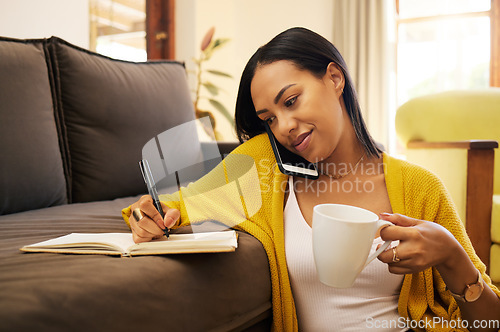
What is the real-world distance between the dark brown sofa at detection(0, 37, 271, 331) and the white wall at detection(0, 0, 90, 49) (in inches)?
22.3

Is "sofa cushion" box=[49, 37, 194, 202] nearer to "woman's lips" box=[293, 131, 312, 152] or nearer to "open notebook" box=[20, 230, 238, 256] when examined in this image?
"open notebook" box=[20, 230, 238, 256]

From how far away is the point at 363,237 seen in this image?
1.79 feet

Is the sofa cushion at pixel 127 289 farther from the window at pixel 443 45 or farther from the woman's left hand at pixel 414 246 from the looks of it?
Result: the window at pixel 443 45

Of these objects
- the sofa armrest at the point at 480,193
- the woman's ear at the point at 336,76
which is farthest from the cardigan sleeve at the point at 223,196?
the sofa armrest at the point at 480,193

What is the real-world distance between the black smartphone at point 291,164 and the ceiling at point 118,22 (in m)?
2.03

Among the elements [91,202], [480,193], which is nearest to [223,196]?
[91,202]

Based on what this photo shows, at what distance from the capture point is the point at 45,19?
1.89 metres

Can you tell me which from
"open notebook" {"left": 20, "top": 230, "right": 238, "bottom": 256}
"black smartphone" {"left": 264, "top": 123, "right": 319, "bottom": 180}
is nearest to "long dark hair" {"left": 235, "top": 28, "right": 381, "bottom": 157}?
"black smartphone" {"left": 264, "top": 123, "right": 319, "bottom": 180}

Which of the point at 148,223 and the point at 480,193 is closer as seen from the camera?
the point at 148,223

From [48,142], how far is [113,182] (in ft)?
0.85

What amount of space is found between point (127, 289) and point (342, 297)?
0.43m

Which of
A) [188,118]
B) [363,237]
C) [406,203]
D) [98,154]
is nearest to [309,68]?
[406,203]

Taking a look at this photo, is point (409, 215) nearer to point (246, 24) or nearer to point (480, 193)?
point (480, 193)

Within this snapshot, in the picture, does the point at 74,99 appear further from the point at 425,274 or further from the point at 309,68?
the point at 425,274
